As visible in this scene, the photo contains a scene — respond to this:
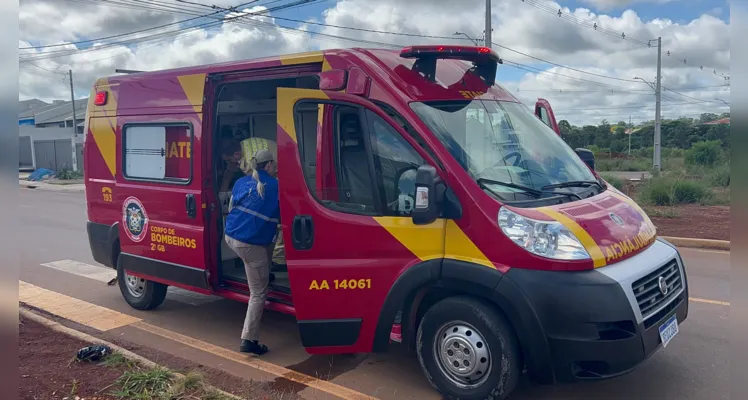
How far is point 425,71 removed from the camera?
452 cm

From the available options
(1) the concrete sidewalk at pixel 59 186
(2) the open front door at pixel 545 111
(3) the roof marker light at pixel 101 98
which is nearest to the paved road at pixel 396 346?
(3) the roof marker light at pixel 101 98

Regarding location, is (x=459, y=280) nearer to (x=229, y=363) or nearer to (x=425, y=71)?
(x=425, y=71)

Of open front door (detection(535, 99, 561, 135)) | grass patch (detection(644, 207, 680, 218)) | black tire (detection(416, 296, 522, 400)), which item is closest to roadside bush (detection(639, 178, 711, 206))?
grass patch (detection(644, 207, 680, 218))

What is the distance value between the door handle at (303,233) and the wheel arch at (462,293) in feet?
2.53

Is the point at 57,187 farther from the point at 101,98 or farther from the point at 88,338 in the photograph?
the point at 88,338

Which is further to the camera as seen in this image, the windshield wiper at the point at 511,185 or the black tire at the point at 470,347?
the windshield wiper at the point at 511,185

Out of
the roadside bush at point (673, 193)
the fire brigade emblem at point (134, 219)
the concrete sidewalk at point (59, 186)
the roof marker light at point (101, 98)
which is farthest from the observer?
the concrete sidewalk at point (59, 186)

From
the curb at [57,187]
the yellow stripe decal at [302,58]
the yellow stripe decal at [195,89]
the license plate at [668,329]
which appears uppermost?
the yellow stripe decal at [302,58]

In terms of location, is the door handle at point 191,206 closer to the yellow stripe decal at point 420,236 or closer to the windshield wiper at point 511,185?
the yellow stripe decal at point 420,236

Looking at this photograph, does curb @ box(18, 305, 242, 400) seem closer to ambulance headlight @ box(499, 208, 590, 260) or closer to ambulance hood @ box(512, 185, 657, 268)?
ambulance headlight @ box(499, 208, 590, 260)

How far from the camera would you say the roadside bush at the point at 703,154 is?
23.6 metres

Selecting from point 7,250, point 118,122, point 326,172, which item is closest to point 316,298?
point 326,172

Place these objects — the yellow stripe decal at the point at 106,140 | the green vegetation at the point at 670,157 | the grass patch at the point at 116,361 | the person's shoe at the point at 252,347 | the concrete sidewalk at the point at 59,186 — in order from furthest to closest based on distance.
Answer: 1. the concrete sidewalk at the point at 59,186
2. the green vegetation at the point at 670,157
3. the yellow stripe decal at the point at 106,140
4. the person's shoe at the point at 252,347
5. the grass patch at the point at 116,361

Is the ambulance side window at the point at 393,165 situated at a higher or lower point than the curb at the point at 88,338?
higher
